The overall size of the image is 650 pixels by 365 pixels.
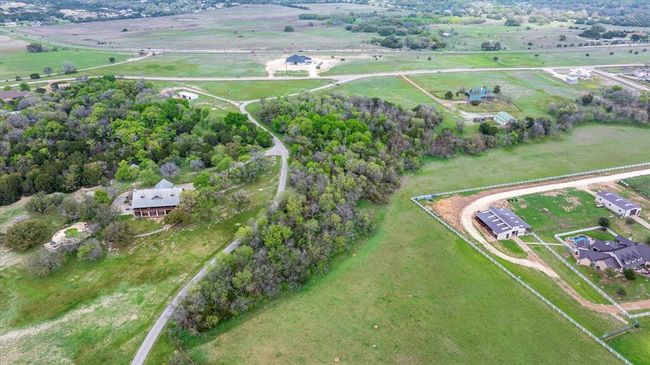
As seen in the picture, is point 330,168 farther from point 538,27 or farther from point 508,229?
point 538,27

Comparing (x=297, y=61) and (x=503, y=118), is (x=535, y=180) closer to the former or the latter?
(x=503, y=118)

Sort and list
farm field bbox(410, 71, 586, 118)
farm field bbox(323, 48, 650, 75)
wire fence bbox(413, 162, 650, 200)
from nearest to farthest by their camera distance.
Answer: wire fence bbox(413, 162, 650, 200)
farm field bbox(410, 71, 586, 118)
farm field bbox(323, 48, 650, 75)

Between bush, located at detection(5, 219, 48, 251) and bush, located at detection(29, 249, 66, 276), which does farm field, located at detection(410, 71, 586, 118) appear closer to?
bush, located at detection(29, 249, 66, 276)

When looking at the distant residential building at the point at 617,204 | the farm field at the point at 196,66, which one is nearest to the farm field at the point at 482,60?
the farm field at the point at 196,66

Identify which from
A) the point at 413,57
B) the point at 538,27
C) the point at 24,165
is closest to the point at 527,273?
the point at 24,165

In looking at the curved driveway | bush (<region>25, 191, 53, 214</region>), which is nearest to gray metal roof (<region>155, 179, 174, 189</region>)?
bush (<region>25, 191, 53, 214</region>)

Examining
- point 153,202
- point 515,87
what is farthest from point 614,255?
point 515,87
